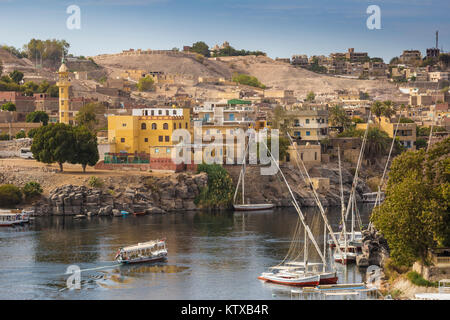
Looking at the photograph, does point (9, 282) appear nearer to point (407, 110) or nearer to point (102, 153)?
point (102, 153)

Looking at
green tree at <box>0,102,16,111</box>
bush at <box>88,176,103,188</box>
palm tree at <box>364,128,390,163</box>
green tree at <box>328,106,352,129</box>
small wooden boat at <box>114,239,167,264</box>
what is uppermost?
green tree at <box>0,102,16,111</box>

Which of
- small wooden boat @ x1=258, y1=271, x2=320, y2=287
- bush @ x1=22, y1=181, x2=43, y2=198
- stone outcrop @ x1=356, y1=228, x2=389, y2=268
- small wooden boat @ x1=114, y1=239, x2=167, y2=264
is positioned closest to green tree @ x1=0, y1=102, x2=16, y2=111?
bush @ x1=22, y1=181, x2=43, y2=198

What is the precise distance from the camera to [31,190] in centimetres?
6328

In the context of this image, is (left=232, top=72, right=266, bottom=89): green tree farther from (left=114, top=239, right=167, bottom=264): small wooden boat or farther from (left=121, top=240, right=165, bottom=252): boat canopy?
(left=114, top=239, right=167, bottom=264): small wooden boat

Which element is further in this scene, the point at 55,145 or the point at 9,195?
the point at 55,145

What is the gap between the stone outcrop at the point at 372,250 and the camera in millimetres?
45812

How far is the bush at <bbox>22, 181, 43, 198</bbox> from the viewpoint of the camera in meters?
63.2

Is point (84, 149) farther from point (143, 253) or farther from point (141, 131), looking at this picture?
→ point (143, 253)

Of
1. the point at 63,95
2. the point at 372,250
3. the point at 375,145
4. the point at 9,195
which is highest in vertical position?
the point at 63,95

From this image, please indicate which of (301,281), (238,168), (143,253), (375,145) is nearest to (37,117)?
(238,168)

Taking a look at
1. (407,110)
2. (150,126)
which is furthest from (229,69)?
(150,126)

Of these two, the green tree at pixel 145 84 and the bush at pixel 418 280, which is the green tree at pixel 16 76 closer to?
the green tree at pixel 145 84

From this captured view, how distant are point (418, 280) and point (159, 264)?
1330cm

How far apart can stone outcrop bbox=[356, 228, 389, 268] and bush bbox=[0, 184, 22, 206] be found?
24.2 m
